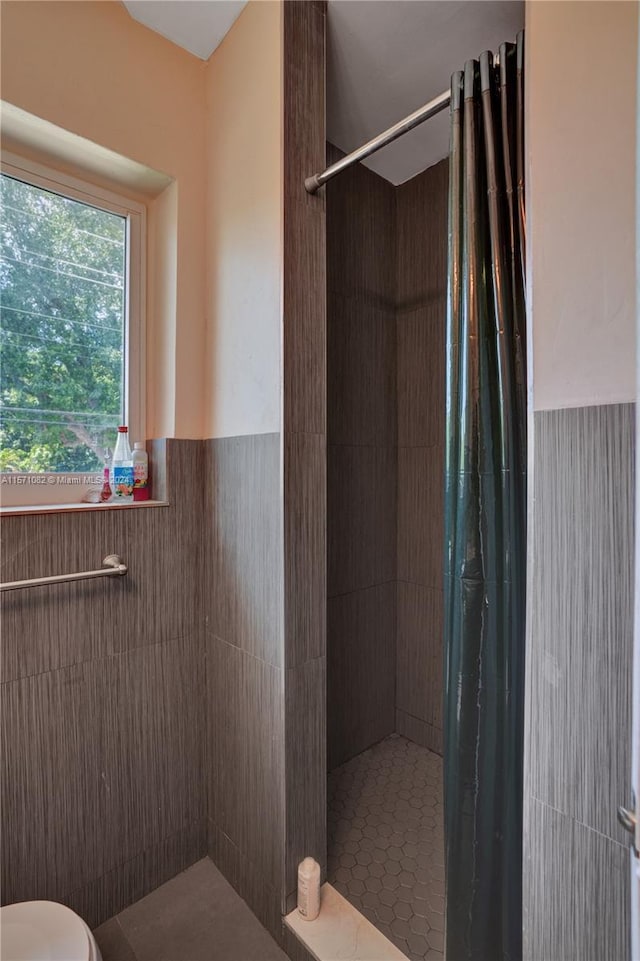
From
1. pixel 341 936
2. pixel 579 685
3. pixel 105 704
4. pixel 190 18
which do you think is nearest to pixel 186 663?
pixel 105 704

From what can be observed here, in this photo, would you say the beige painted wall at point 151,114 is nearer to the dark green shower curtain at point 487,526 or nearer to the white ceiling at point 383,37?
the white ceiling at point 383,37

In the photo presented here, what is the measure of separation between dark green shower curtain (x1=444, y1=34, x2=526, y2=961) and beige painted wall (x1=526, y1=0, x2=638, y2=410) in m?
0.21

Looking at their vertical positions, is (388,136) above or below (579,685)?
above

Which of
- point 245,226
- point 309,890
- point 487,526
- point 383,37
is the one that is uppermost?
point 383,37

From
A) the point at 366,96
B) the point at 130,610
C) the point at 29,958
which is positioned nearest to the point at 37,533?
the point at 130,610

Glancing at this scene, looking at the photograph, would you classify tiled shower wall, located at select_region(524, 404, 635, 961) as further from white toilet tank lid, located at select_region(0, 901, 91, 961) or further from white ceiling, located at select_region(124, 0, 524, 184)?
white ceiling, located at select_region(124, 0, 524, 184)

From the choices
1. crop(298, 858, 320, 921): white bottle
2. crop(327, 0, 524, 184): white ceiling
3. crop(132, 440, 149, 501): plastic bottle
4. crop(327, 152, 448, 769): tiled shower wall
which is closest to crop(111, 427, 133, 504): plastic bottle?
crop(132, 440, 149, 501): plastic bottle

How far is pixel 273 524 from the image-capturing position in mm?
1172

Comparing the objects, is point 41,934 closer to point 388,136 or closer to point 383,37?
point 388,136

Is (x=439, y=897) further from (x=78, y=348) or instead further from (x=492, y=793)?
(x=78, y=348)

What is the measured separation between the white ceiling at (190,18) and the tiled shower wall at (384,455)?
0.57m

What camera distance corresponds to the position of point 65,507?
1.20m

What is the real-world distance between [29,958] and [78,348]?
56.0 inches

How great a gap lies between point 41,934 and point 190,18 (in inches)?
90.8
